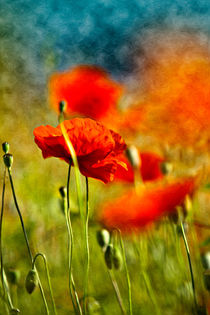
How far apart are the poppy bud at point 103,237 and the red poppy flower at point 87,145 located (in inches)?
3.2

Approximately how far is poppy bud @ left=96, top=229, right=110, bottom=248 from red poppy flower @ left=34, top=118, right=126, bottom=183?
8cm

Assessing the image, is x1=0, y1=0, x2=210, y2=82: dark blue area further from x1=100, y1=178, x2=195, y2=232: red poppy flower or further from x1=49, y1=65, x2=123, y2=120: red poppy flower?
x1=100, y1=178, x2=195, y2=232: red poppy flower

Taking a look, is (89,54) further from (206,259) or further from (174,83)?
(206,259)

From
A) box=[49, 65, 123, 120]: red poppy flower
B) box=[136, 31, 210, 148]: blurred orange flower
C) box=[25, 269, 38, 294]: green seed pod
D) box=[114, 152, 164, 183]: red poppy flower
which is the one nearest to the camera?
box=[25, 269, 38, 294]: green seed pod

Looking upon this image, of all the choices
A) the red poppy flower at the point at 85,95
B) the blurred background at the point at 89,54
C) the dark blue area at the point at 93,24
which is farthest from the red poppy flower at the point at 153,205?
the dark blue area at the point at 93,24

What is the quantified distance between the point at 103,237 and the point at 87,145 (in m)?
0.13

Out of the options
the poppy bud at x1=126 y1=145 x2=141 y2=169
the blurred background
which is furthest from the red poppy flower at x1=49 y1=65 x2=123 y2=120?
the blurred background

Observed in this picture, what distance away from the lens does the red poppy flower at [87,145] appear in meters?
0.64

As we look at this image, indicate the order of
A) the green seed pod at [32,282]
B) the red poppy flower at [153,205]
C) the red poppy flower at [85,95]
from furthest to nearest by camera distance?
the red poppy flower at [85,95]
the green seed pod at [32,282]
the red poppy flower at [153,205]

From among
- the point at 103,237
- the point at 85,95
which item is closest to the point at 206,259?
the point at 103,237

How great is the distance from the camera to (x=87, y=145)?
649mm

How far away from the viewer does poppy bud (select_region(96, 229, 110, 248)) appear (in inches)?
27.0

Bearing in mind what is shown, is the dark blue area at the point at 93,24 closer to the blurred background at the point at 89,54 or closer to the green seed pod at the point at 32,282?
the blurred background at the point at 89,54

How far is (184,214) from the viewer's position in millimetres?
716
